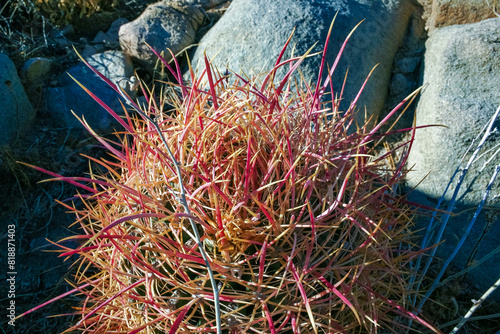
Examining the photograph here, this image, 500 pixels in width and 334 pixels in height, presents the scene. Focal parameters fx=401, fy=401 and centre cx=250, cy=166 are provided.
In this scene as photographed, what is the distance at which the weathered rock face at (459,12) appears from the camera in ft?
6.44

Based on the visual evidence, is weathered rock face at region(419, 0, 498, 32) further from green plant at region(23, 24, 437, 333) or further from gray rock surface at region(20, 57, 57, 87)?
gray rock surface at region(20, 57, 57, 87)

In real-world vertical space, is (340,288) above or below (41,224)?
above

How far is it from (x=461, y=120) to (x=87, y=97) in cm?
174

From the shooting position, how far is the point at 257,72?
1852mm

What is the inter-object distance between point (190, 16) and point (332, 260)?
1971 millimetres

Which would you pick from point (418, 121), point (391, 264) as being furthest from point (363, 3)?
point (391, 264)

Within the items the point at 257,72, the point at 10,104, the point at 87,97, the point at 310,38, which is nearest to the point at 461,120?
the point at 310,38

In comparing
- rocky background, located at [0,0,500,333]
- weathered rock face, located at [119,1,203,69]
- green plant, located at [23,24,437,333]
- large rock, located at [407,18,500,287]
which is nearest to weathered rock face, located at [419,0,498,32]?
rocky background, located at [0,0,500,333]

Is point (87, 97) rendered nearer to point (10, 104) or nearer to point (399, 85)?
point (10, 104)

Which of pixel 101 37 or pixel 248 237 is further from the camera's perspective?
pixel 101 37

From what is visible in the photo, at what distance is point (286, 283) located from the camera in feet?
2.46

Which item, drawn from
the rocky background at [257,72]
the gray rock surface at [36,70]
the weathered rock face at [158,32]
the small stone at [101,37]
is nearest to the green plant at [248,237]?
the rocky background at [257,72]

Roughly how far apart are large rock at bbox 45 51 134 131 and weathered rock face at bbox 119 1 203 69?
0.34 ft

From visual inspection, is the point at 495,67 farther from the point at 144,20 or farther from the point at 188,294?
the point at 144,20
